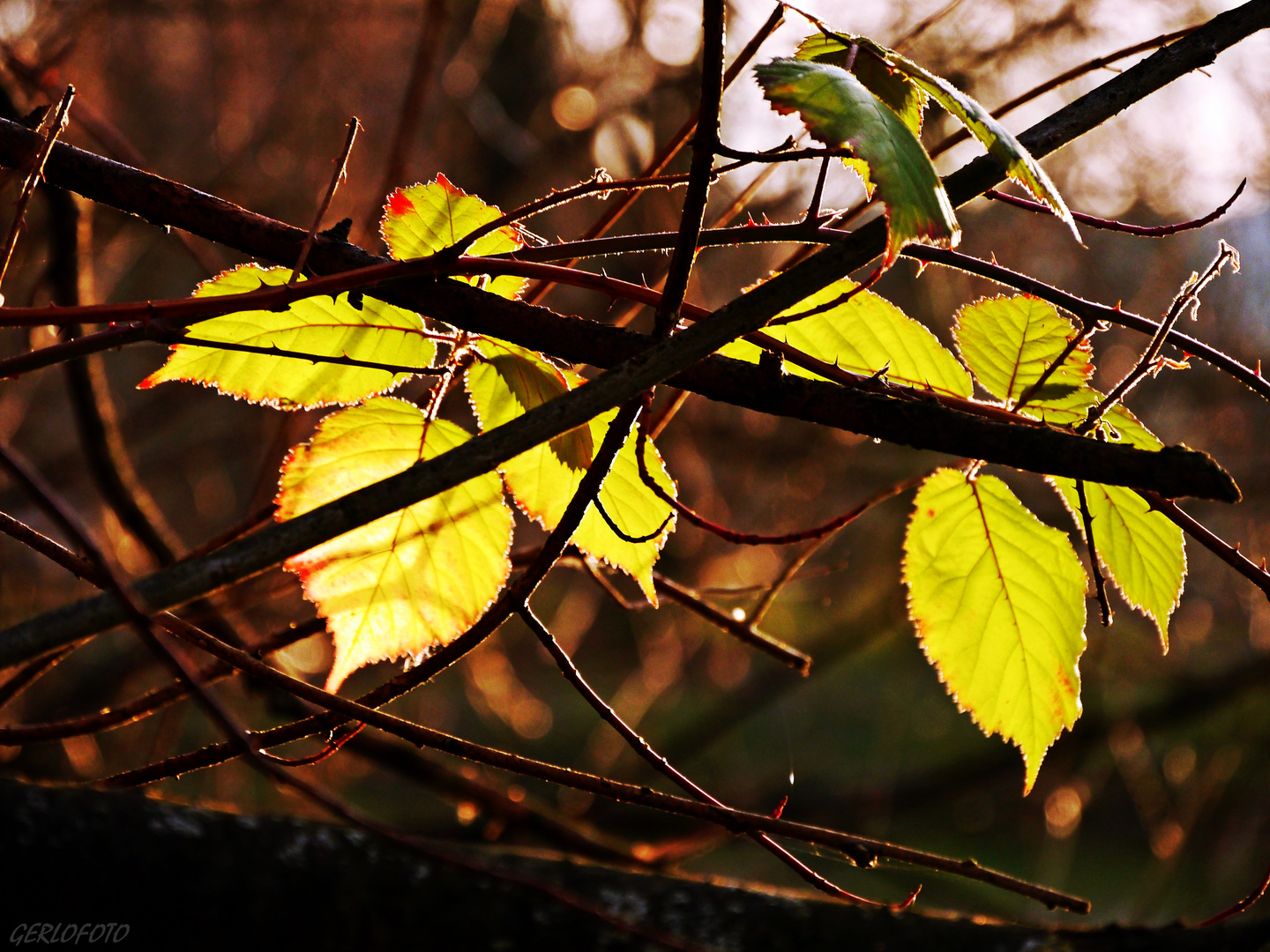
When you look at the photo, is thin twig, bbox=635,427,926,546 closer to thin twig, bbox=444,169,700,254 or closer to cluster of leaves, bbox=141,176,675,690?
cluster of leaves, bbox=141,176,675,690

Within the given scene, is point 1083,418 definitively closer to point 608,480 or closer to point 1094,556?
point 1094,556

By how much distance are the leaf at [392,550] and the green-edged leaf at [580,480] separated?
3 cm

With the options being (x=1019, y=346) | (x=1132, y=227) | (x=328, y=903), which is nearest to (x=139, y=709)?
(x=328, y=903)

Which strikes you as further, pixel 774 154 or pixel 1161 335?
pixel 1161 335

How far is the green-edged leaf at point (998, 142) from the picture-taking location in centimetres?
42

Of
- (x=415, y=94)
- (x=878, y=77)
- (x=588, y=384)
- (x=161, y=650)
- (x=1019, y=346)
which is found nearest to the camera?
(x=161, y=650)

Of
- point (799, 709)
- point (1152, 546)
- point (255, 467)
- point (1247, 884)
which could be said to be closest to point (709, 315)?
point (1152, 546)

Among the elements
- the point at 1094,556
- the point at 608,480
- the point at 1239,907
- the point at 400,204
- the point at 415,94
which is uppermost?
the point at 415,94

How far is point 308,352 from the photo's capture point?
62 centimetres

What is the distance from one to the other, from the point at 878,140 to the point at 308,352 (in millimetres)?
397

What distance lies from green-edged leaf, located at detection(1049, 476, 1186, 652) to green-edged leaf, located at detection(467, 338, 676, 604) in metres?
0.30

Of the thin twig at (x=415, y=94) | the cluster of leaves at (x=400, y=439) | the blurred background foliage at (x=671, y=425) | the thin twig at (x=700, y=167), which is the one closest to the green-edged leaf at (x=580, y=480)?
the cluster of leaves at (x=400, y=439)

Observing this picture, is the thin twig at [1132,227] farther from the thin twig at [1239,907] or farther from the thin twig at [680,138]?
the thin twig at [1239,907]

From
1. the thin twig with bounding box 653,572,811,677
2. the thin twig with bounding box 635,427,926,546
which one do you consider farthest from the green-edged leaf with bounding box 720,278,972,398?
the thin twig with bounding box 653,572,811,677
